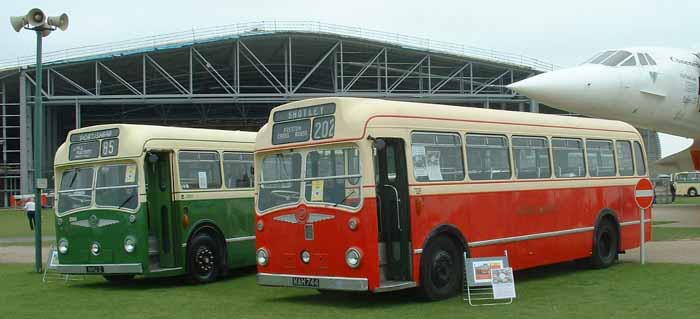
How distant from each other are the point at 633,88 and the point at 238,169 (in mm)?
10346

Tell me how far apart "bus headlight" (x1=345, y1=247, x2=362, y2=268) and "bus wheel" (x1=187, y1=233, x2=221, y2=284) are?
442cm

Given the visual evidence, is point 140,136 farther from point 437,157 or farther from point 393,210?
point 437,157

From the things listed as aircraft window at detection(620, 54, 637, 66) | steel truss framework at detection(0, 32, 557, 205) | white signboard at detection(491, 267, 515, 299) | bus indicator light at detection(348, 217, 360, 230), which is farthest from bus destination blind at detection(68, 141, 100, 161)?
steel truss framework at detection(0, 32, 557, 205)

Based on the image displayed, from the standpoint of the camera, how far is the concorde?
19312mm

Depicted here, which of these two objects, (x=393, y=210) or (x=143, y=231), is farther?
(x=143, y=231)

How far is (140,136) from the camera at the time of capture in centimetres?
1353

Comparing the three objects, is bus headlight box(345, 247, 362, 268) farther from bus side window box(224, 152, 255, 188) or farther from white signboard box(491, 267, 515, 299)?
bus side window box(224, 152, 255, 188)

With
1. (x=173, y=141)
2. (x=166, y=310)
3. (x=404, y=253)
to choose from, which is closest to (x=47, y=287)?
(x=173, y=141)

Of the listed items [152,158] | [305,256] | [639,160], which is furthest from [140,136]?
[639,160]

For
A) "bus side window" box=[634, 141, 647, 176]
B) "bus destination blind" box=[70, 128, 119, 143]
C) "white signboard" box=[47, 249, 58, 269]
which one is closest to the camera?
"bus destination blind" box=[70, 128, 119, 143]

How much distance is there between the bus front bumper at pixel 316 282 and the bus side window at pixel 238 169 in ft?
13.1

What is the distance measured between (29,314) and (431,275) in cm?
522

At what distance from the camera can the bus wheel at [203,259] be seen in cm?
1399

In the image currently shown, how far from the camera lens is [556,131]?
1390 cm
